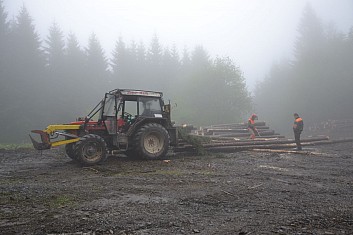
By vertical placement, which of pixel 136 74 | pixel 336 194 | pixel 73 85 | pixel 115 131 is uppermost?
pixel 136 74

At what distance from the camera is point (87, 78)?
38500 millimetres

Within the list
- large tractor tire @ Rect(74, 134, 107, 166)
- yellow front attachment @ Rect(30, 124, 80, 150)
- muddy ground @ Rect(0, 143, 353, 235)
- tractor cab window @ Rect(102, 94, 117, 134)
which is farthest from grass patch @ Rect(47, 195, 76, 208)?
tractor cab window @ Rect(102, 94, 117, 134)

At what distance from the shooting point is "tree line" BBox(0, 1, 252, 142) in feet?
95.7

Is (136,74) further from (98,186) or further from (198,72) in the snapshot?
(98,186)

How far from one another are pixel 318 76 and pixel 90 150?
3187cm

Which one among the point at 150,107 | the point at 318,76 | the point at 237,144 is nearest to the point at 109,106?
the point at 150,107

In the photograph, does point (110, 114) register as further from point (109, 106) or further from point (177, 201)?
point (177, 201)

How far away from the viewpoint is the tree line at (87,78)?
95.7ft

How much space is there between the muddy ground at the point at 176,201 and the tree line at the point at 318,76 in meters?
26.5

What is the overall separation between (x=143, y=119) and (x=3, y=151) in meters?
7.96

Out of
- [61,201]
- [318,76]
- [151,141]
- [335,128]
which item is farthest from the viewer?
[318,76]

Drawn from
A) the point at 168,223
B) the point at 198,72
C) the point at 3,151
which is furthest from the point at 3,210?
the point at 198,72

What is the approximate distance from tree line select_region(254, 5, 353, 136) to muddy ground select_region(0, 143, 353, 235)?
26514 millimetres

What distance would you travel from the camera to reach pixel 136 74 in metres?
44.6
